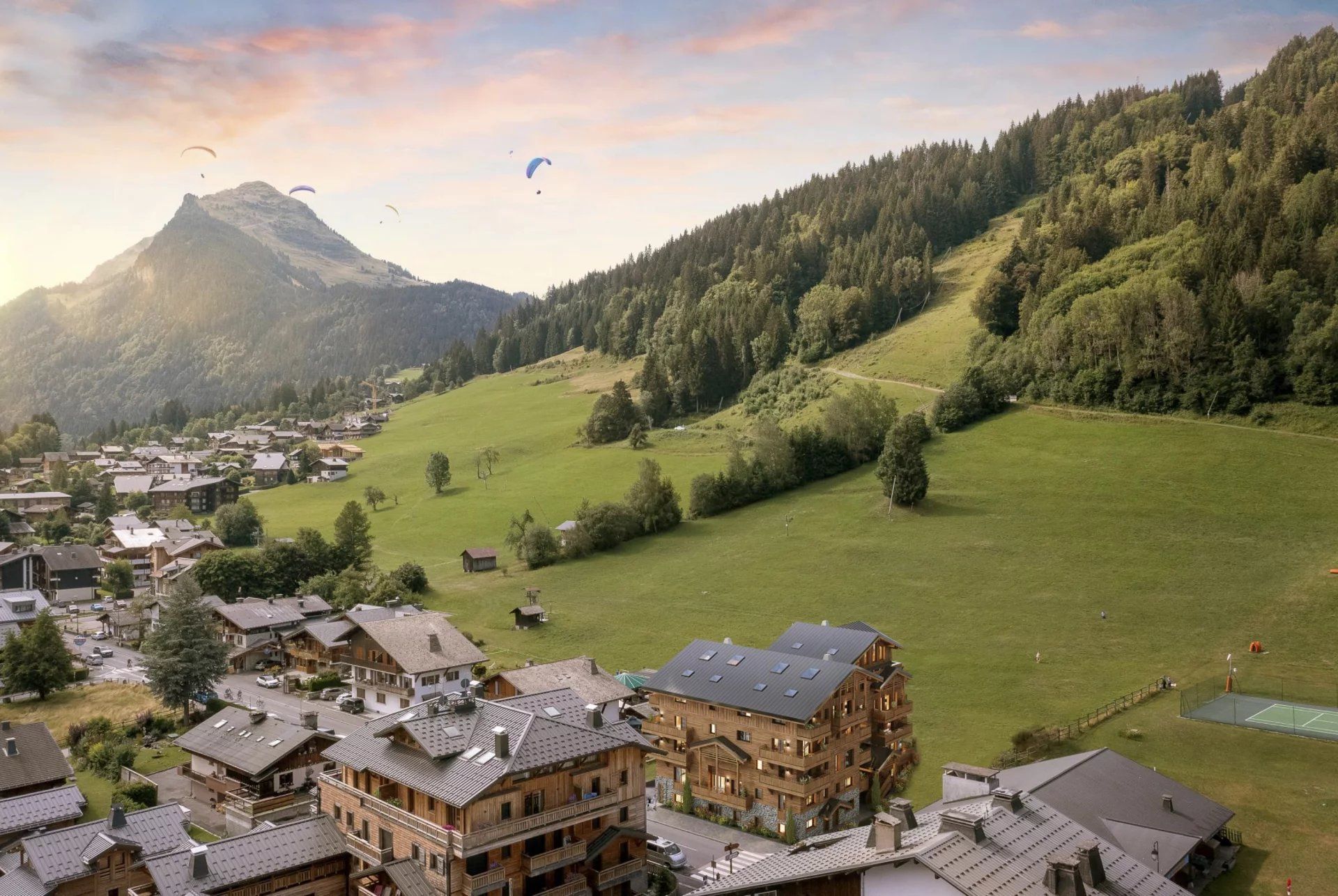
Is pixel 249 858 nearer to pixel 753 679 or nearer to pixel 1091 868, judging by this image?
pixel 753 679

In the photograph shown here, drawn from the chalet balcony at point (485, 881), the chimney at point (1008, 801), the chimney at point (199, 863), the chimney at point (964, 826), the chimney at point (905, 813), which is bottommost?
the chalet balcony at point (485, 881)

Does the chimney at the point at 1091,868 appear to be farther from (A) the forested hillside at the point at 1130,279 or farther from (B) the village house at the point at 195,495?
(B) the village house at the point at 195,495

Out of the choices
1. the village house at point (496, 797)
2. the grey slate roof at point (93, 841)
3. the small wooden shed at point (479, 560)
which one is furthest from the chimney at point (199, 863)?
the small wooden shed at point (479, 560)

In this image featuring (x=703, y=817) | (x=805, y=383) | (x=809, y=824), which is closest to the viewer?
(x=809, y=824)

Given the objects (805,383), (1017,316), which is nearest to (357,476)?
(805,383)

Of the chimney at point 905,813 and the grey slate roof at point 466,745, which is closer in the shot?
the chimney at point 905,813

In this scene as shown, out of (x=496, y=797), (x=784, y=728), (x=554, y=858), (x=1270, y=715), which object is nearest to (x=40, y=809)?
(x=496, y=797)

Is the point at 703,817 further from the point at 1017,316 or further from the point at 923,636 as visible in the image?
the point at 1017,316
